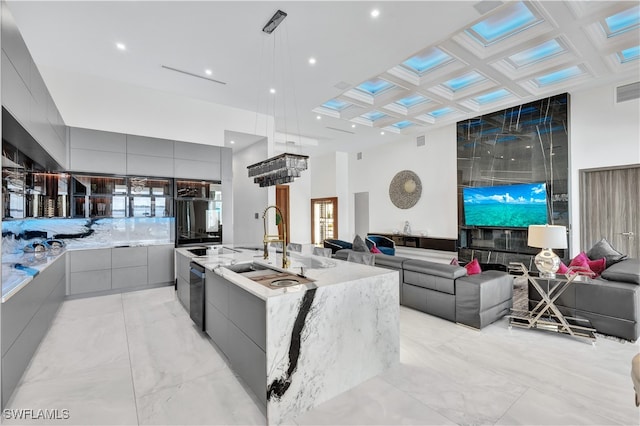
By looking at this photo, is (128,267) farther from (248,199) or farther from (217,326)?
(217,326)

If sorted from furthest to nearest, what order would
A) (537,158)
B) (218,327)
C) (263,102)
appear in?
1. (537,158)
2. (263,102)
3. (218,327)

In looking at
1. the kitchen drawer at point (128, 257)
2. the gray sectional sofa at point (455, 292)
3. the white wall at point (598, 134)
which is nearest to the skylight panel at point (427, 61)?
the white wall at point (598, 134)

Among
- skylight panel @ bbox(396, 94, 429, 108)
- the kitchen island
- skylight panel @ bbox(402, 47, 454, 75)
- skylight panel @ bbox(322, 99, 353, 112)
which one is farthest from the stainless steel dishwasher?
skylight panel @ bbox(396, 94, 429, 108)

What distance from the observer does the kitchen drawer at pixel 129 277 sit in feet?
15.6

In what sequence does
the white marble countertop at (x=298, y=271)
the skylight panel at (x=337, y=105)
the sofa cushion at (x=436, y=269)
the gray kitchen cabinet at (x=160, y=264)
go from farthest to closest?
the skylight panel at (x=337, y=105)
the gray kitchen cabinet at (x=160, y=264)
the sofa cushion at (x=436, y=269)
the white marble countertop at (x=298, y=271)

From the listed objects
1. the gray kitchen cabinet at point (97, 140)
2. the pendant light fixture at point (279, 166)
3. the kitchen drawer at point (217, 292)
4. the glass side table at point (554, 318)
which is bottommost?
the glass side table at point (554, 318)

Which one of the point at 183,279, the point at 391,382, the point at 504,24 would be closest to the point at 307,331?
the point at 391,382

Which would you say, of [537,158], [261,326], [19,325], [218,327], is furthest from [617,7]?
[19,325]

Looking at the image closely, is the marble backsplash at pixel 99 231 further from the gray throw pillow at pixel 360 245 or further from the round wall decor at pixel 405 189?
the round wall decor at pixel 405 189

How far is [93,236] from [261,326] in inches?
171

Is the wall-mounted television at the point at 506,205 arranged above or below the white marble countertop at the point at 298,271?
above

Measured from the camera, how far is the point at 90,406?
6.73ft

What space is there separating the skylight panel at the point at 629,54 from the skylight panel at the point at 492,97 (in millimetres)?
1528

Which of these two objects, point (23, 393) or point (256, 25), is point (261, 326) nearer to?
point (23, 393)
